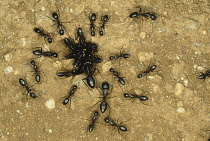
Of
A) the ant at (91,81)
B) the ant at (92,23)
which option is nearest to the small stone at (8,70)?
the ant at (91,81)

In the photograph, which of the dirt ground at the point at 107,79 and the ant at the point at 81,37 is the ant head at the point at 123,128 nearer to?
the dirt ground at the point at 107,79

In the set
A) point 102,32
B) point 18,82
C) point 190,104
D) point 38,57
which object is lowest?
point 190,104

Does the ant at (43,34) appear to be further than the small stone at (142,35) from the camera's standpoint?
No

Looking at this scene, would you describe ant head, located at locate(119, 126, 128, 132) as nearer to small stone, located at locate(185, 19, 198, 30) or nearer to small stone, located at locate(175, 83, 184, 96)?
small stone, located at locate(175, 83, 184, 96)

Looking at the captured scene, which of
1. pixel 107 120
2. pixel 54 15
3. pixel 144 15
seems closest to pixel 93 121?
pixel 107 120

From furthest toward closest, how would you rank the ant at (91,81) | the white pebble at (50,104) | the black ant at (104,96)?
the white pebble at (50,104) → the black ant at (104,96) → the ant at (91,81)

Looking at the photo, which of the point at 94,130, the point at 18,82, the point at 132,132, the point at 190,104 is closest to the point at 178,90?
the point at 190,104

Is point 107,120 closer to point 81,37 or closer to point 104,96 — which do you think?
point 104,96

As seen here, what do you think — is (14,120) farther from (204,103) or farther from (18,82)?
(204,103)
